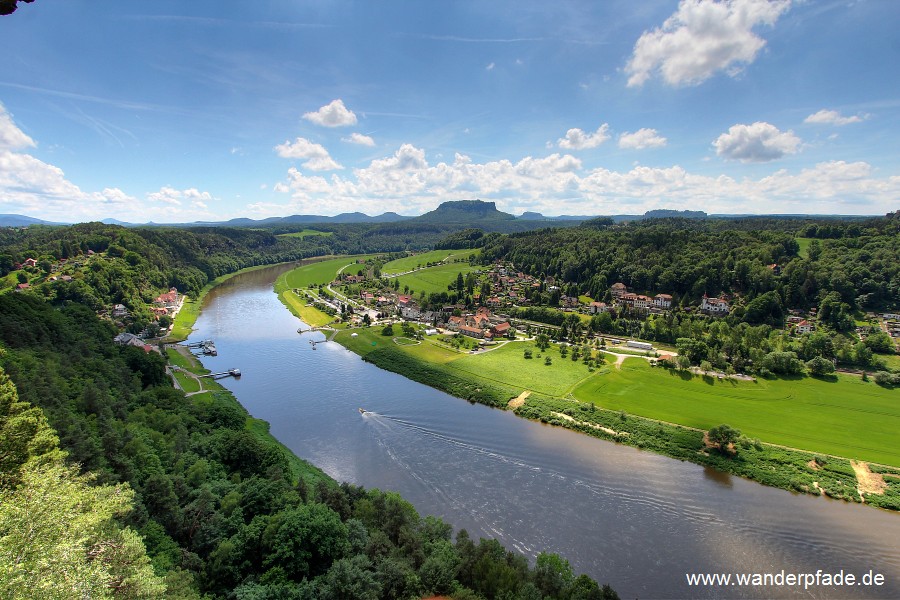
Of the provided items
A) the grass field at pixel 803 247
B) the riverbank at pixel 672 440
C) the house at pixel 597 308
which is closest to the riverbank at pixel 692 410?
the riverbank at pixel 672 440

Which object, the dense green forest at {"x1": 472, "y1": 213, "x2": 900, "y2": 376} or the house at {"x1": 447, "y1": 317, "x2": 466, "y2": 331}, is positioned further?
the house at {"x1": 447, "y1": 317, "x2": 466, "y2": 331}

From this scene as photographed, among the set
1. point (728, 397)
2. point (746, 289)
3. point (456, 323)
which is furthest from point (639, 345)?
point (746, 289)

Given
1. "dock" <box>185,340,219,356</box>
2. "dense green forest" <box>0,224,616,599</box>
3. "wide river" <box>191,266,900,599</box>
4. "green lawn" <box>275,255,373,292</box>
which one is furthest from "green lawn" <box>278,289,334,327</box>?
"dense green forest" <box>0,224,616,599</box>

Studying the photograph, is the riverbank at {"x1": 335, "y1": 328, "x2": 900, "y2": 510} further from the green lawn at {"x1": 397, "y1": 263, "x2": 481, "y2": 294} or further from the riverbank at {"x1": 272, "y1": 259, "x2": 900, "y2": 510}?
the green lawn at {"x1": 397, "y1": 263, "x2": 481, "y2": 294}

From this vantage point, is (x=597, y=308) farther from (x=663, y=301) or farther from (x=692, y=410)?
(x=692, y=410)

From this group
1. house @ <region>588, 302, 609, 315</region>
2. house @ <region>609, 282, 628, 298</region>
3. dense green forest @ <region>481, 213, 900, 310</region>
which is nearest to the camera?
dense green forest @ <region>481, 213, 900, 310</region>

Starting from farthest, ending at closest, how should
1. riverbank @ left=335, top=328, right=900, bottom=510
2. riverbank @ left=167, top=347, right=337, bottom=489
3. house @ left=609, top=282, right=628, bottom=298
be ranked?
A: house @ left=609, top=282, right=628, bottom=298, riverbank @ left=335, top=328, right=900, bottom=510, riverbank @ left=167, top=347, right=337, bottom=489
